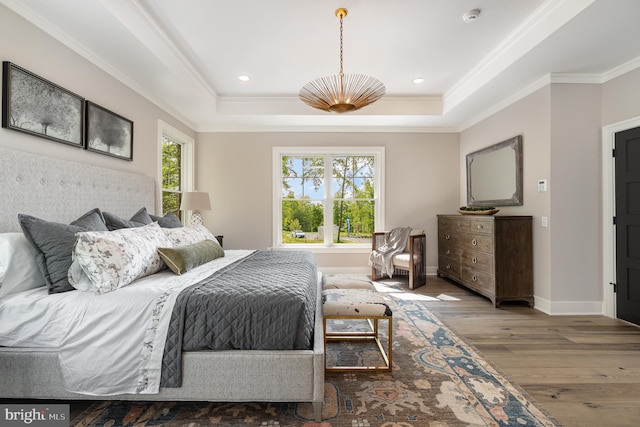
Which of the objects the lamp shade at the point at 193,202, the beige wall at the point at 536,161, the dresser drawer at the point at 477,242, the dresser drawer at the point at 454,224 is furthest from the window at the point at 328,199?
the beige wall at the point at 536,161

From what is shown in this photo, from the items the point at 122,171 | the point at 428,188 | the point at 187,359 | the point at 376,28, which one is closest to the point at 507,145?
the point at 428,188

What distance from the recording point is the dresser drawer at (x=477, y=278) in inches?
129

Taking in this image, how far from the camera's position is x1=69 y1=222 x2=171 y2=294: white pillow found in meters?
1.58

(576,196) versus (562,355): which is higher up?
(576,196)

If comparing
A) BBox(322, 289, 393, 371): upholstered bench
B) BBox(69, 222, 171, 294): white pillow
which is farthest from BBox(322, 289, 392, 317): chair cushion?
BBox(69, 222, 171, 294): white pillow

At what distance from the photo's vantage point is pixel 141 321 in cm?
147

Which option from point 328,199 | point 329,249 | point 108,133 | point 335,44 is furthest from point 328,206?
point 108,133

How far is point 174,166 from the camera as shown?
4.26 meters

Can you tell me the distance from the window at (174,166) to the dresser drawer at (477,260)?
413cm

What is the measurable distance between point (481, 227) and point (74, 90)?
435 cm

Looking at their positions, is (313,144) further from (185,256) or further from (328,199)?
(185,256)

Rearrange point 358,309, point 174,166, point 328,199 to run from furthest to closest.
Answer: point 328,199 → point 174,166 → point 358,309

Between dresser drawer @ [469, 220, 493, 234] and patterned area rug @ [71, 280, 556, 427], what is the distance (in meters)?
1.72

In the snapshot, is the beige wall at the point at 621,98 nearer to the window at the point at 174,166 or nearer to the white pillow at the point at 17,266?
the white pillow at the point at 17,266
